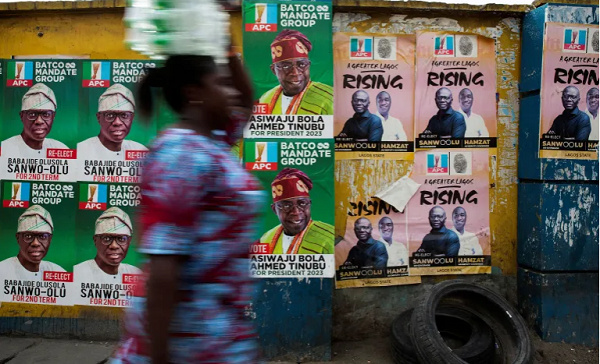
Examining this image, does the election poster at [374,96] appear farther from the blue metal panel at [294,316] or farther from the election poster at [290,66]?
the blue metal panel at [294,316]

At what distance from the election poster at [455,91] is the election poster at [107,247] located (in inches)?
104

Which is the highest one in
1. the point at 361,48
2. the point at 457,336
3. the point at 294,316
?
the point at 361,48

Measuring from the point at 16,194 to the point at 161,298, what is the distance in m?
3.76

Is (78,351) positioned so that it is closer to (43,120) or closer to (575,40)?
(43,120)

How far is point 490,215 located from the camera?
456cm

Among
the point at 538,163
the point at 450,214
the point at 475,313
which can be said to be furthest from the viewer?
the point at 450,214

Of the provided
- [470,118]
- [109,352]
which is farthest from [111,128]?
[470,118]

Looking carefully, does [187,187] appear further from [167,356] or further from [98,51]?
[98,51]

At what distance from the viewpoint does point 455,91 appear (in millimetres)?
4504

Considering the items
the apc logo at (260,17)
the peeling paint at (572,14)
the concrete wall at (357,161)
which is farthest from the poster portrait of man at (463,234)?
the apc logo at (260,17)

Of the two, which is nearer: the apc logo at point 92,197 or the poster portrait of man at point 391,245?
the apc logo at point 92,197

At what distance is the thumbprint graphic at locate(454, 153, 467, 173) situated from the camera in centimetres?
450

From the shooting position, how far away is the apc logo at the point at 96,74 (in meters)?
4.35

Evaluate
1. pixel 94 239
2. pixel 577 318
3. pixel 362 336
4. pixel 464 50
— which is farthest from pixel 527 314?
pixel 94 239
